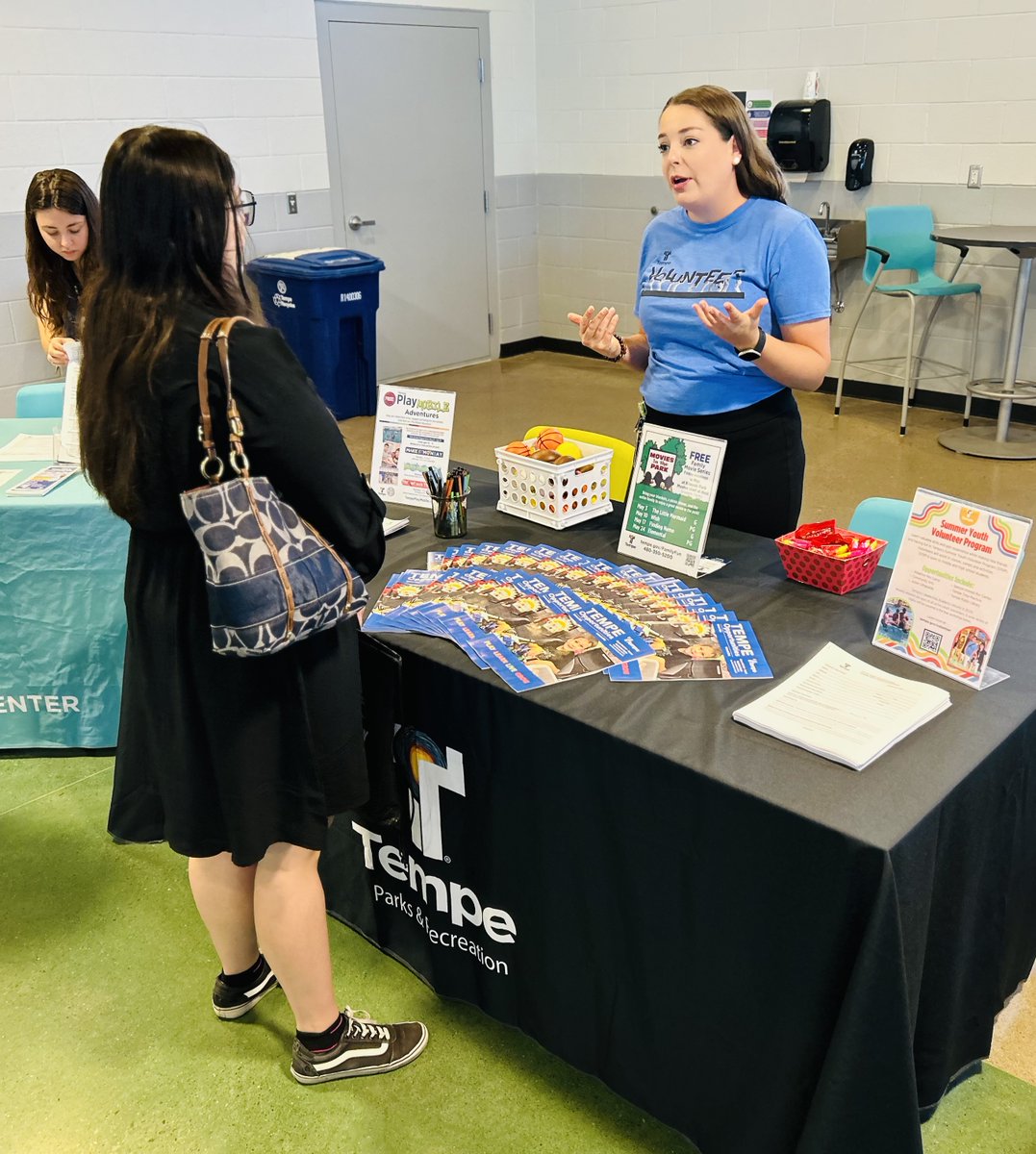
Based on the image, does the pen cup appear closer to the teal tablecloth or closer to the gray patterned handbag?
the gray patterned handbag

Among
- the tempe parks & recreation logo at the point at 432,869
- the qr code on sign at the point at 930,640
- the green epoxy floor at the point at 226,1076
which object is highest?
the qr code on sign at the point at 930,640

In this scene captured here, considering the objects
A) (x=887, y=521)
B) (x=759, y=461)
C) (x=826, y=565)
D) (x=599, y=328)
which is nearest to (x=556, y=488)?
(x=599, y=328)

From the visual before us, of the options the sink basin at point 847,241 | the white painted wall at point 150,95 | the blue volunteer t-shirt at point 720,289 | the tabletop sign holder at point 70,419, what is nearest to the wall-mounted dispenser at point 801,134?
the sink basin at point 847,241

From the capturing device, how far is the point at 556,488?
2104mm

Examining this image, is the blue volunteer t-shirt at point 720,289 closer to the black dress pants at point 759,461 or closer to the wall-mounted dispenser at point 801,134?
the black dress pants at point 759,461

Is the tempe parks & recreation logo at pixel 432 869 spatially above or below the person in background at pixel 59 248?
below

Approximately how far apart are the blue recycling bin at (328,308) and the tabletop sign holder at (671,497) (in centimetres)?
399

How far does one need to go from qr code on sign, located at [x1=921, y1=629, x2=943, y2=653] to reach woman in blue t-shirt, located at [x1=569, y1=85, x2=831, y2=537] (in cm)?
64

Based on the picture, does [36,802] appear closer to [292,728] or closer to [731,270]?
[292,728]

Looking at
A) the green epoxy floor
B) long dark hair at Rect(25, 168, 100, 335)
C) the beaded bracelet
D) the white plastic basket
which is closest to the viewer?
the green epoxy floor

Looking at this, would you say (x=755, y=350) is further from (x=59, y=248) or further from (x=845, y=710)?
(x=59, y=248)

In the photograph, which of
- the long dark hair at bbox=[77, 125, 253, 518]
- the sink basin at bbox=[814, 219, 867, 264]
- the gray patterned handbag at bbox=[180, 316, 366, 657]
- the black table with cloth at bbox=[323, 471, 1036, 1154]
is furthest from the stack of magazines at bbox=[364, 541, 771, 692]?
the sink basin at bbox=[814, 219, 867, 264]

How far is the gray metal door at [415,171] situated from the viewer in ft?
19.6

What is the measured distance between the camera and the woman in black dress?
1259mm
